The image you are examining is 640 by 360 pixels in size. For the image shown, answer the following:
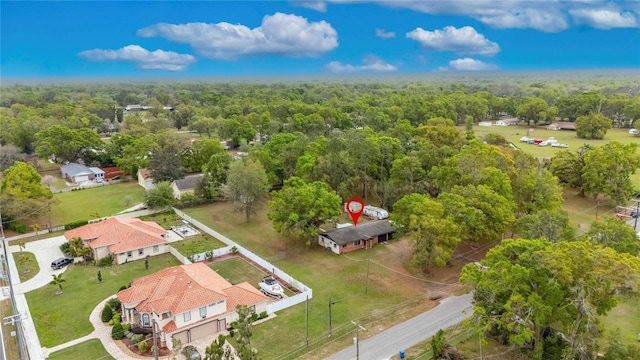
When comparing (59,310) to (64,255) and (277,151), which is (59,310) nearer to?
Result: (64,255)

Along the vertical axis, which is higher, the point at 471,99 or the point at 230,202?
the point at 471,99

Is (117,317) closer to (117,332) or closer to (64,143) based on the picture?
(117,332)

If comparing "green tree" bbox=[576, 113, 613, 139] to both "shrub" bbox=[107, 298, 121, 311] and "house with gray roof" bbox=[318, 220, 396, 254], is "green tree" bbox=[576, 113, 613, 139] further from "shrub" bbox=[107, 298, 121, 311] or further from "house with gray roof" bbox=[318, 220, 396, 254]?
"shrub" bbox=[107, 298, 121, 311]

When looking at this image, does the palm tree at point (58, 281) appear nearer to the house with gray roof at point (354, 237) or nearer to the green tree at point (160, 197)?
the green tree at point (160, 197)

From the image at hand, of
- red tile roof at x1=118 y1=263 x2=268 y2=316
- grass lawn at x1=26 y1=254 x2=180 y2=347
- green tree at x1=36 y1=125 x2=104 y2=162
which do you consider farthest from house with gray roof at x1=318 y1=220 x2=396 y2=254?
green tree at x1=36 y1=125 x2=104 y2=162

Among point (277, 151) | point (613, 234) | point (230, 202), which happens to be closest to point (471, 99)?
point (277, 151)

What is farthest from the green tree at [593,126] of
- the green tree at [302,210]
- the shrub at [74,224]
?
the shrub at [74,224]
